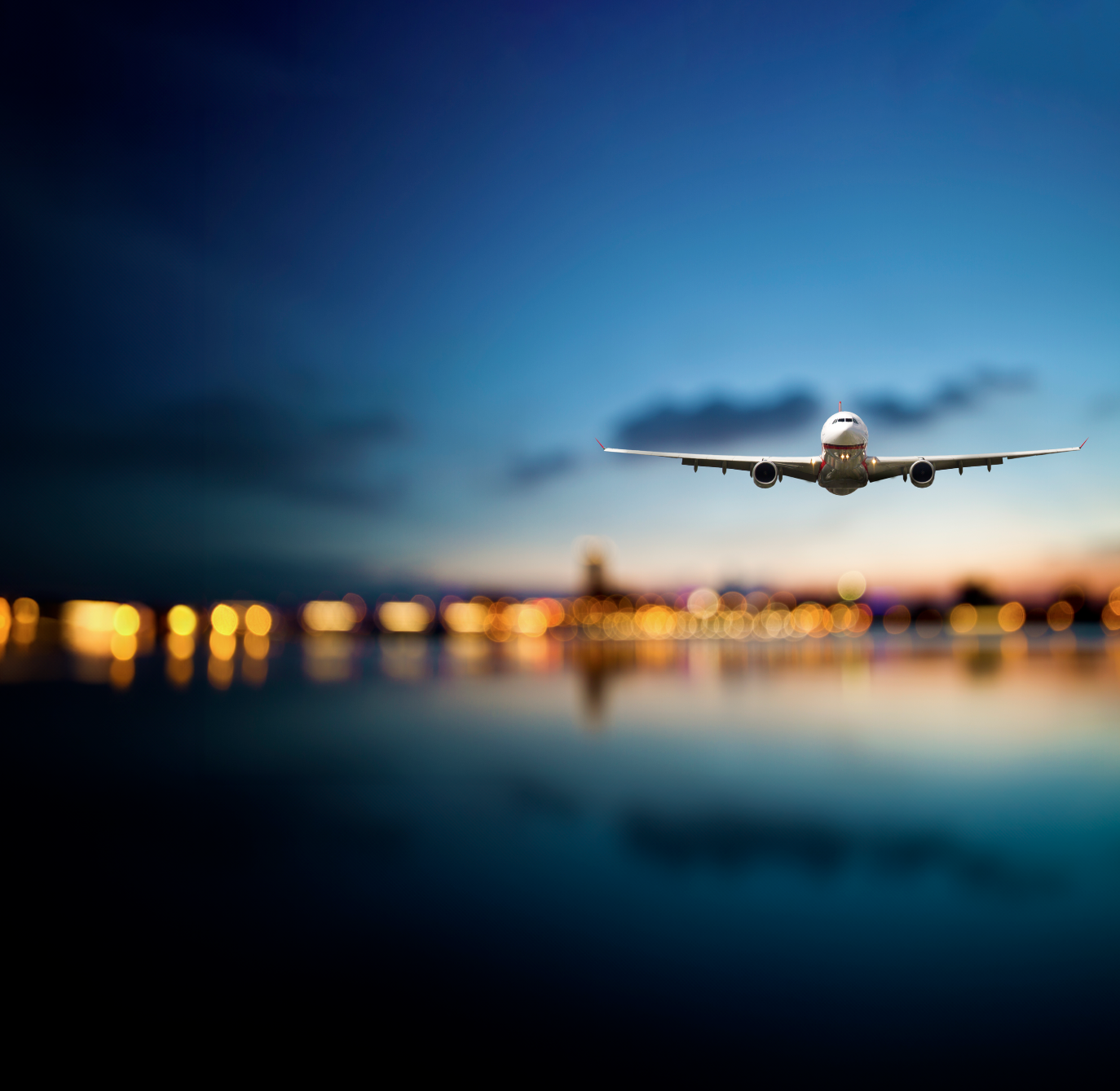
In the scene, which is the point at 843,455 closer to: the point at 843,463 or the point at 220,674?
the point at 843,463

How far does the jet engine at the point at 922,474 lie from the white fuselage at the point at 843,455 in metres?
2.33

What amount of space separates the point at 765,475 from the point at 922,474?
25.2 ft

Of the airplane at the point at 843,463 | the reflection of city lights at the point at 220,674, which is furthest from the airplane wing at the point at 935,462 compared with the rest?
the reflection of city lights at the point at 220,674

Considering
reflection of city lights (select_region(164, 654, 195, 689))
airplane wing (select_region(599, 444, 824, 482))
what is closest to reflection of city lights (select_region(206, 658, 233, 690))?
reflection of city lights (select_region(164, 654, 195, 689))

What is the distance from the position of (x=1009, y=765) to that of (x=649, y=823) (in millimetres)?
18496

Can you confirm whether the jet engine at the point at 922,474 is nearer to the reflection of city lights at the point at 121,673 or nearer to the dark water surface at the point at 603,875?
the dark water surface at the point at 603,875

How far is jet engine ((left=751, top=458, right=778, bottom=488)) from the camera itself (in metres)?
36.8

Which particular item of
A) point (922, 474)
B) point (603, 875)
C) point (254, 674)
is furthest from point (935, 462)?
point (254, 674)

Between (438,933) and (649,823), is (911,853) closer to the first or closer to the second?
(649,823)

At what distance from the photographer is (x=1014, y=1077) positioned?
31.2 ft

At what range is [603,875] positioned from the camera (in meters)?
17.5

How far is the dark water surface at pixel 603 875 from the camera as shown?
37.5ft

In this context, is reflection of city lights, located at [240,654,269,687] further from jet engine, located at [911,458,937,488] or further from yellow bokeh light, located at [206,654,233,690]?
jet engine, located at [911,458,937,488]

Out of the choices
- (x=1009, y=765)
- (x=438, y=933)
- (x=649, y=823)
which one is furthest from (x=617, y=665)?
(x=438, y=933)
